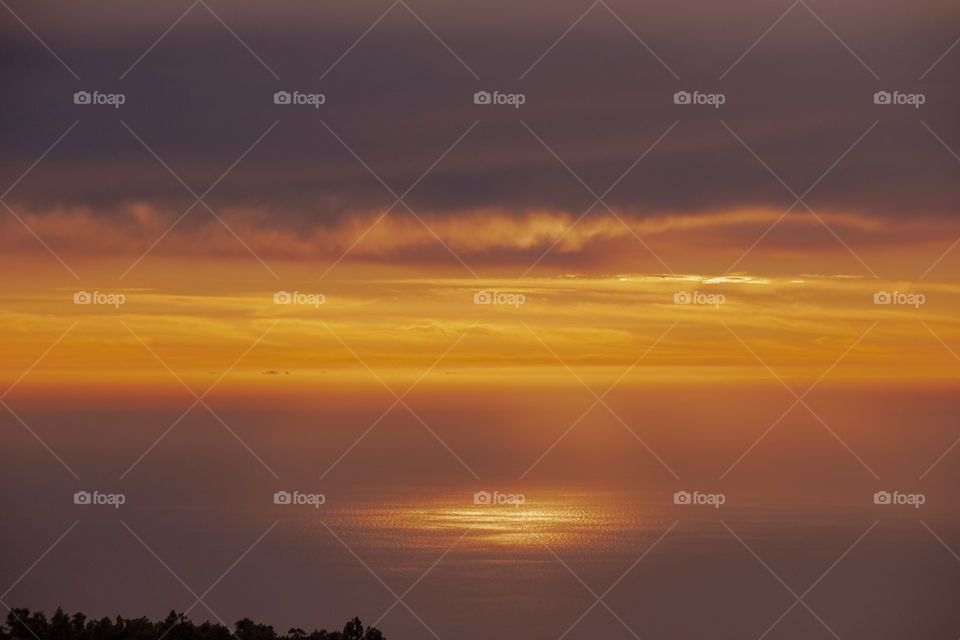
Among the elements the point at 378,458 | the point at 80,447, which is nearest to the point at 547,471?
the point at 378,458

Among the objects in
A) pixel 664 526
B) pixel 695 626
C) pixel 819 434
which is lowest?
pixel 695 626

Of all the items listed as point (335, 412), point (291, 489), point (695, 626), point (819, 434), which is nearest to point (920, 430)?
point (819, 434)

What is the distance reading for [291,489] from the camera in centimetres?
13112

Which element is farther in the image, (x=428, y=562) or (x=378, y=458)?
(x=378, y=458)

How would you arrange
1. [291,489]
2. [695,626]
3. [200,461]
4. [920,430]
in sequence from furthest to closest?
[200,461] → [291,489] → [920,430] → [695,626]

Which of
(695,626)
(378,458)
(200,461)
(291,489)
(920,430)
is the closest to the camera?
(695,626)

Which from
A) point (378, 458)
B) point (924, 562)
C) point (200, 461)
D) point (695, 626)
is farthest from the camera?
point (200, 461)

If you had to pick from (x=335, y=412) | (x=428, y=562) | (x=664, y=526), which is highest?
(x=335, y=412)

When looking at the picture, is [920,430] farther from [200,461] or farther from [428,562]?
[200,461]

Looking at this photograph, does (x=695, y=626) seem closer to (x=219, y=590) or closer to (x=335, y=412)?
(x=219, y=590)

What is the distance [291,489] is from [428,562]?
2473 cm

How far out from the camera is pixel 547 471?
141 m

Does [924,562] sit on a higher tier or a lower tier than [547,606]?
higher

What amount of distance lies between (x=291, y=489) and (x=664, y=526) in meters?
46.1
